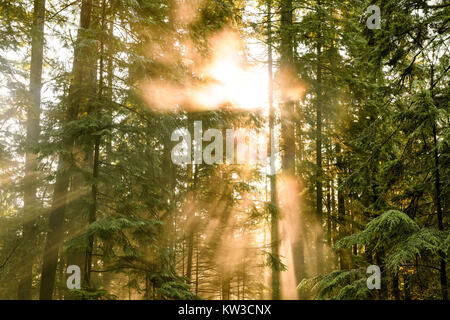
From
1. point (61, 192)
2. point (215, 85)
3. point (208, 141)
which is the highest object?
point (215, 85)

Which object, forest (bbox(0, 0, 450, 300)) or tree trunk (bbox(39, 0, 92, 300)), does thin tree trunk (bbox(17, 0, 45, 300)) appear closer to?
forest (bbox(0, 0, 450, 300))

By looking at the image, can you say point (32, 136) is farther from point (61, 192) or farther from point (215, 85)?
point (215, 85)

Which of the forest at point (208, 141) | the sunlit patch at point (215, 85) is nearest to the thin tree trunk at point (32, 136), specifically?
the forest at point (208, 141)

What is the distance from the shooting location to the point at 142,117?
7156mm

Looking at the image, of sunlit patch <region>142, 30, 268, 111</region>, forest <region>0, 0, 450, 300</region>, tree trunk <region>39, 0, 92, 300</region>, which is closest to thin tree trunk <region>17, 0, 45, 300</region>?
forest <region>0, 0, 450, 300</region>

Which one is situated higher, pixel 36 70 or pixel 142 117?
pixel 36 70

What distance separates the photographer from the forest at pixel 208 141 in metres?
4.65

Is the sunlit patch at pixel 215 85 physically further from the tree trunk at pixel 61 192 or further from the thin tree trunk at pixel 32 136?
the thin tree trunk at pixel 32 136

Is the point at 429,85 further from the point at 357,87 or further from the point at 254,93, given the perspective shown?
the point at 254,93

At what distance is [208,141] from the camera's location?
980 centimetres

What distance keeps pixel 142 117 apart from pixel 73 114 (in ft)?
5.26

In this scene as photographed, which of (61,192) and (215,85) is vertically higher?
(215,85)

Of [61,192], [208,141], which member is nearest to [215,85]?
[208,141]

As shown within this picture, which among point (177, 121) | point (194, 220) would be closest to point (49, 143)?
point (177, 121)
